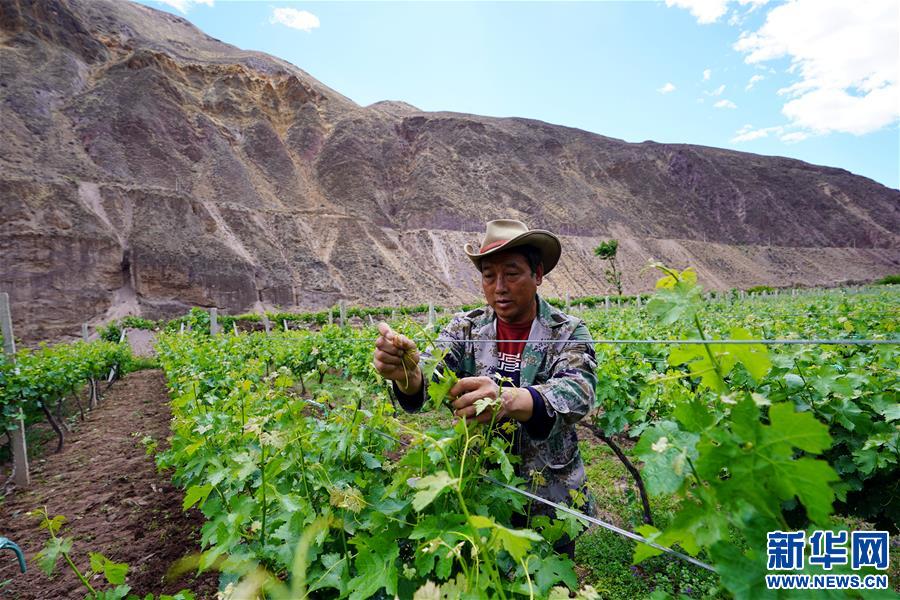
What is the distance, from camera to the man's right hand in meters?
1.72

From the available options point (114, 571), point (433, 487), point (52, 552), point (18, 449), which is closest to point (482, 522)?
point (433, 487)

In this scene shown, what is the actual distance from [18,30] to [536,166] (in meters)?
55.3

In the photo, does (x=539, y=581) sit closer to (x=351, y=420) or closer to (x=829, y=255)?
(x=351, y=420)

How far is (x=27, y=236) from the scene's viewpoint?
85.8ft

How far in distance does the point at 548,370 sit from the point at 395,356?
33.8 inches

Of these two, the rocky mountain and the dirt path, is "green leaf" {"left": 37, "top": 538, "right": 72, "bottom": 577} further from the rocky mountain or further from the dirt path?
the rocky mountain

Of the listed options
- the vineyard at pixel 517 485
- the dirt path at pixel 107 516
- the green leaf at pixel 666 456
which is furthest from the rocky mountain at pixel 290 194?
the green leaf at pixel 666 456

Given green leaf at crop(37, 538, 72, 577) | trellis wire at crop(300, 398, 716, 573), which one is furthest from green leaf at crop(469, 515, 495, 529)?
green leaf at crop(37, 538, 72, 577)

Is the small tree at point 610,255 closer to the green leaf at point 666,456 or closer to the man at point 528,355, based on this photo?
the man at point 528,355

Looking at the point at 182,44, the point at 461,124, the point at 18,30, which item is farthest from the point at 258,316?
the point at 182,44

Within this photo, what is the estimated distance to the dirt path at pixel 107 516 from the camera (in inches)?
134

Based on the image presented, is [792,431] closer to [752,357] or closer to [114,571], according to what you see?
[752,357]

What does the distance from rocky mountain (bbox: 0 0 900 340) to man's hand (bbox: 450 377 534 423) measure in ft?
106

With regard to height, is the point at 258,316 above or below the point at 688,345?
below
